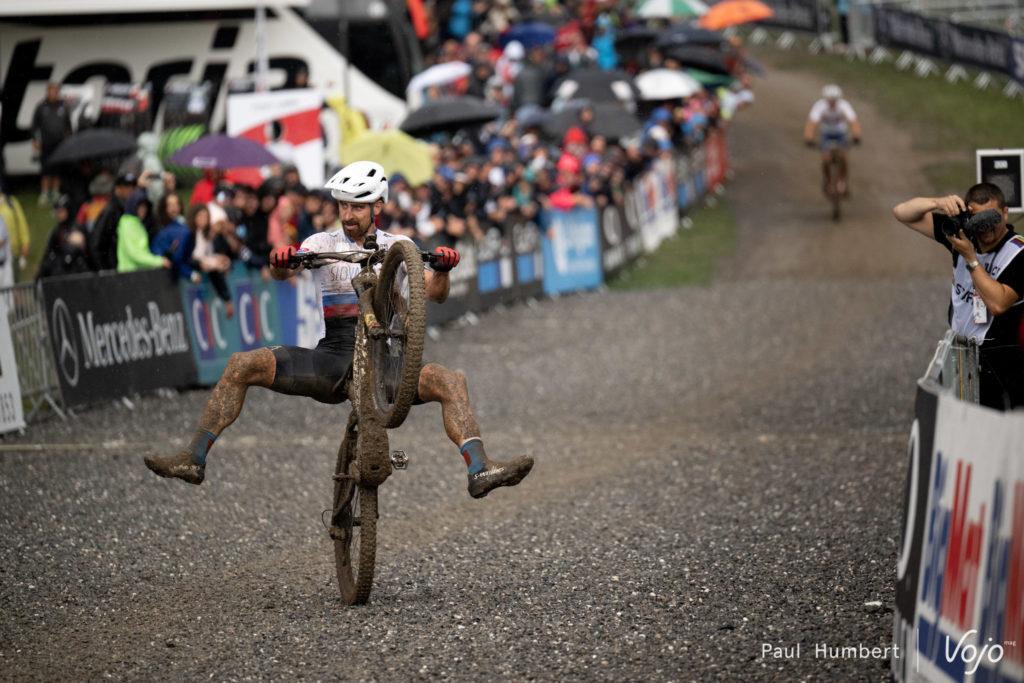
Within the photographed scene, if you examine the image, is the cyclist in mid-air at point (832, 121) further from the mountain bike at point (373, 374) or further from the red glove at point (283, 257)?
the red glove at point (283, 257)

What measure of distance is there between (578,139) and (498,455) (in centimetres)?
1288

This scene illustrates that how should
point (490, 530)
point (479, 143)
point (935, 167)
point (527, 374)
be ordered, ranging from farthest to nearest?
1. point (935, 167)
2. point (479, 143)
3. point (527, 374)
4. point (490, 530)

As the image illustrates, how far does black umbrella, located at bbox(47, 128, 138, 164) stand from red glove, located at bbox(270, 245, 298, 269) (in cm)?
1132

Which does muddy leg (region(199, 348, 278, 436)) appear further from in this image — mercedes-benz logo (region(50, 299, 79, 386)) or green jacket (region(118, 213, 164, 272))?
green jacket (region(118, 213, 164, 272))

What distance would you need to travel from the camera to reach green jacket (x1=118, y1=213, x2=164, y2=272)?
587 inches

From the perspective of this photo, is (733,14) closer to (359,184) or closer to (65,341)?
(65,341)

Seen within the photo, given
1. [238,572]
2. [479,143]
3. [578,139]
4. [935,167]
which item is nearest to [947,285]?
[578,139]

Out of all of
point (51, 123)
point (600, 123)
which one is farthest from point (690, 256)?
point (51, 123)

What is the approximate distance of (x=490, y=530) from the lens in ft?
31.7

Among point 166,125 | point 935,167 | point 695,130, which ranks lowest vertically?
point 935,167

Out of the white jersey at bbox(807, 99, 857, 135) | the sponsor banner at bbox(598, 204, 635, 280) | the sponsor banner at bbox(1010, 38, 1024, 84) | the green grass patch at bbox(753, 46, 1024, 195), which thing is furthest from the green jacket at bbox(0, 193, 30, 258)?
the sponsor banner at bbox(1010, 38, 1024, 84)

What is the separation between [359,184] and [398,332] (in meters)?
0.94

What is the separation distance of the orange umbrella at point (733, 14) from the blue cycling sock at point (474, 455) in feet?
86.1

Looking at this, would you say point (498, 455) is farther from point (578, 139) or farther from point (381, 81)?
point (381, 81)
